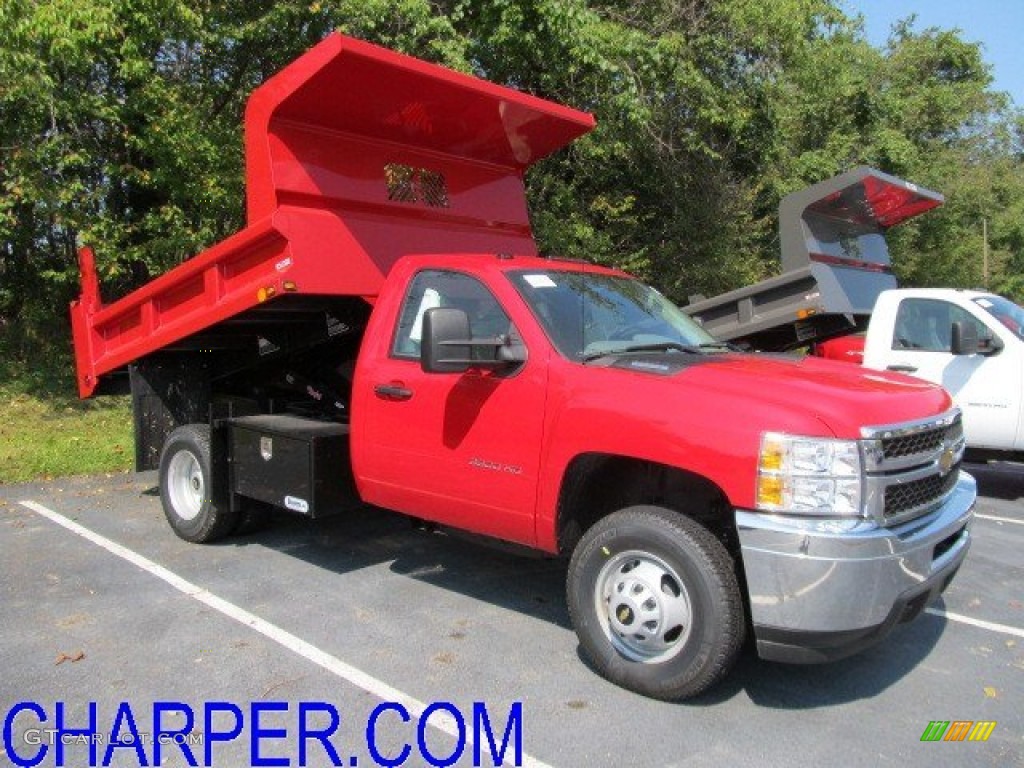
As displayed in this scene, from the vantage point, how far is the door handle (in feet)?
15.9

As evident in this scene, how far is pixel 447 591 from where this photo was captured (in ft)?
17.3

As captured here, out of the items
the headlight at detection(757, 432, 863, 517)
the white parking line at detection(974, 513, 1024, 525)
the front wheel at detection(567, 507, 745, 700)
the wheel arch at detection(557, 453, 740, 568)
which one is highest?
the headlight at detection(757, 432, 863, 517)

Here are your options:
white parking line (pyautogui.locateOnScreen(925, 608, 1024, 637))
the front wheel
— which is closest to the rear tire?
the front wheel

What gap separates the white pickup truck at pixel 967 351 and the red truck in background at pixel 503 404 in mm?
4031

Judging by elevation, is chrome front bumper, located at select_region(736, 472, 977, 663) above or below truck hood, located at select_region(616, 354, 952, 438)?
below

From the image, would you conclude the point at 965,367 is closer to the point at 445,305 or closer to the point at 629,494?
the point at 629,494

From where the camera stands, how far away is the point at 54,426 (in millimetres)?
10281

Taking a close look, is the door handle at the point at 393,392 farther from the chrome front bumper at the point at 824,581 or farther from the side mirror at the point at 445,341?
the chrome front bumper at the point at 824,581

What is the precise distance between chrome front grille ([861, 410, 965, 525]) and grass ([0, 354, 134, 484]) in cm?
778

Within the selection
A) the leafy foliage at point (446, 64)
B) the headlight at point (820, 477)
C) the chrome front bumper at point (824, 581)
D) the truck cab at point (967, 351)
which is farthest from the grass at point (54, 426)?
the truck cab at point (967, 351)

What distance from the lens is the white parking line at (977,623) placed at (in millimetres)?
4762

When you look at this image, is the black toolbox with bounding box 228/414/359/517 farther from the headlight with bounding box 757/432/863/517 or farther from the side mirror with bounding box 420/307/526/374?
the headlight with bounding box 757/432/863/517

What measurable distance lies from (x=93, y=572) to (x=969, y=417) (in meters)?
7.54

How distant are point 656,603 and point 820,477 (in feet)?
3.04
